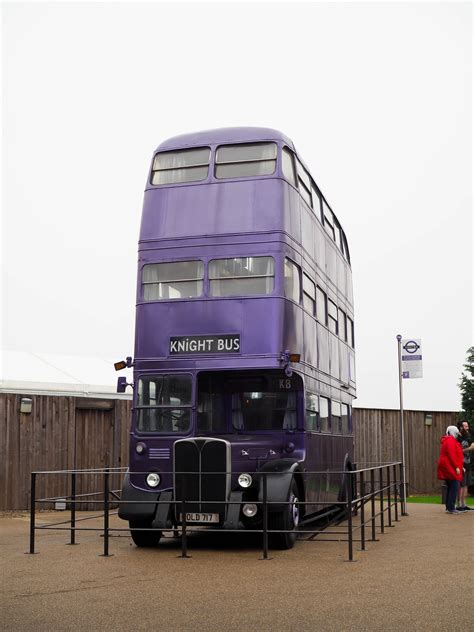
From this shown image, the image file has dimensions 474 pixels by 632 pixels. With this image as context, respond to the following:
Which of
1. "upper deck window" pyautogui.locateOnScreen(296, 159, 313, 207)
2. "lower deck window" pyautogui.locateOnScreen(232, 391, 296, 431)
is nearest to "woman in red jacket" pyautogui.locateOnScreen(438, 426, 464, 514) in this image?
"lower deck window" pyautogui.locateOnScreen(232, 391, 296, 431)

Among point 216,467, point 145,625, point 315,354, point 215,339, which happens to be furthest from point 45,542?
point 145,625

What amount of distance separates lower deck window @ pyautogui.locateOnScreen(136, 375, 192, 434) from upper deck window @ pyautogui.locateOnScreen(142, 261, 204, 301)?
46.6 inches

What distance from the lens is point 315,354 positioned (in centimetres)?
1579

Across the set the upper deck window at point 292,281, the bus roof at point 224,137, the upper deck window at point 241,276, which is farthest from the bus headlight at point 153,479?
the bus roof at point 224,137

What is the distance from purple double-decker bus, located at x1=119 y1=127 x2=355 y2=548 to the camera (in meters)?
13.5

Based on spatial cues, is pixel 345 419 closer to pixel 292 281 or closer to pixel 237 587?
pixel 292 281

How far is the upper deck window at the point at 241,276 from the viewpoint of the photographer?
1377cm

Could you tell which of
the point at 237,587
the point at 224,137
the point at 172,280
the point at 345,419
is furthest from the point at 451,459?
the point at 237,587

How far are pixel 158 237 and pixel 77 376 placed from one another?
41.1 feet

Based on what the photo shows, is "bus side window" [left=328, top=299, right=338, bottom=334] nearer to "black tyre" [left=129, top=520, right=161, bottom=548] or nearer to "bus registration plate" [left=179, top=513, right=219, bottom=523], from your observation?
"bus registration plate" [left=179, top=513, right=219, bottom=523]

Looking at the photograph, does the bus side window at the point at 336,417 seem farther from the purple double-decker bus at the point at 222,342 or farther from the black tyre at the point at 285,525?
the black tyre at the point at 285,525

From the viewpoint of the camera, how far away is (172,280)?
46.3 feet

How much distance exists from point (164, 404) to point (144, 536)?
1.85 metres

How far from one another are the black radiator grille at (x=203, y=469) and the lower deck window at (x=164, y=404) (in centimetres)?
43
